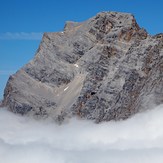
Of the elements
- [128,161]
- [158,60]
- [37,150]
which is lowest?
[128,161]

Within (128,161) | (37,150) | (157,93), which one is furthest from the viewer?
(37,150)

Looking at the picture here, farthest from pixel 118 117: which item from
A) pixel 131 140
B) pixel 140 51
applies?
pixel 140 51

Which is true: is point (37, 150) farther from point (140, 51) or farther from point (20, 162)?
point (140, 51)

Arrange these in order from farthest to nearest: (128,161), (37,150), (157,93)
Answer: (37,150) < (157,93) < (128,161)

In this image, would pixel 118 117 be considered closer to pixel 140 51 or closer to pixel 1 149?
pixel 140 51

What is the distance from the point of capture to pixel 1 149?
7820 inches

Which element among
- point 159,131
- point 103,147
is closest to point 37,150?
point 103,147

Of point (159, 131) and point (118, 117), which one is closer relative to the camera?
point (159, 131)

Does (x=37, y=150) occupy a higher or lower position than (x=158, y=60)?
lower

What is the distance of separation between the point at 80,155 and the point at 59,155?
258 inches

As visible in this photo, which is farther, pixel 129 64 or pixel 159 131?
pixel 129 64

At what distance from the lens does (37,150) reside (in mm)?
189250

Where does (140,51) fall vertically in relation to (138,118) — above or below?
above

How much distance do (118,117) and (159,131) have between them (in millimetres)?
18933
